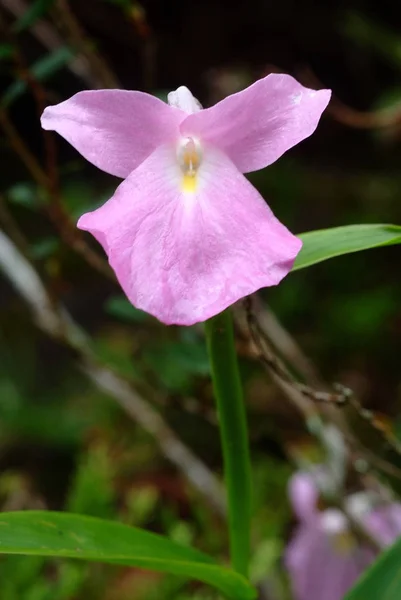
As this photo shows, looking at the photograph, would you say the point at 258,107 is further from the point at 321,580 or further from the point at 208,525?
the point at 208,525

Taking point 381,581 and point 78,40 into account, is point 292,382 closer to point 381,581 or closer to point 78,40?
point 381,581

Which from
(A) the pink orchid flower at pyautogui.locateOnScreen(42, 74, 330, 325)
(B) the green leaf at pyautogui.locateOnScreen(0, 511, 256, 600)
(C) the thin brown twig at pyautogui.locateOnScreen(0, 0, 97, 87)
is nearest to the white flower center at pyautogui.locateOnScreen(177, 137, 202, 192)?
(A) the pink orchid flower at pyautogui.locateOnScreen(42, 74, 330, 325)

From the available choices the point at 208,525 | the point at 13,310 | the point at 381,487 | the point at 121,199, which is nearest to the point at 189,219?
the point at 121,199

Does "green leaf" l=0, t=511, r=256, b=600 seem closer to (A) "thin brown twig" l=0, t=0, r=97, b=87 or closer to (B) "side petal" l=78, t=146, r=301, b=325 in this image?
(B) "side petal" l=78, t=146, r=301, b=325

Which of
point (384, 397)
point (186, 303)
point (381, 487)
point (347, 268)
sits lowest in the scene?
point (384, 397)

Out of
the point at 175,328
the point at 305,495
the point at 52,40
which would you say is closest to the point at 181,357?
the point at 175,328

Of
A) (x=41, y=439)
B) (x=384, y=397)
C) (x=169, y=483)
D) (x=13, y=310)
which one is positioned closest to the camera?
(x=169, y=483)
